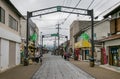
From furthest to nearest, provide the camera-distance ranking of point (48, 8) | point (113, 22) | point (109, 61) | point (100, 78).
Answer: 1. point (48, 8)
2. point (109, 61)
3. point (113, 22)
4. point (100, 78)

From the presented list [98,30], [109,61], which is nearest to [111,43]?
[109,61]

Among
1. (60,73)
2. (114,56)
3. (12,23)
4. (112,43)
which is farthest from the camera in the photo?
(12,23)

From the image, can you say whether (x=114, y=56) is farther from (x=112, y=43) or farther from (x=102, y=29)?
(x=102, y=29)

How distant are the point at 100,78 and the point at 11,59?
15.8 meters

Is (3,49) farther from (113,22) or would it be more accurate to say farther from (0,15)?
(113,22)

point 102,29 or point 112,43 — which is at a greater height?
point 102,29

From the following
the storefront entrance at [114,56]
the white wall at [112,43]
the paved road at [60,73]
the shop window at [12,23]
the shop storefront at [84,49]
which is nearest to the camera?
the paved road at [60,73]

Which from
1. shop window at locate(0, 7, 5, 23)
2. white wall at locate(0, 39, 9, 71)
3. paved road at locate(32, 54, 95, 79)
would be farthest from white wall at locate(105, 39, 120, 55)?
shop window at locate(0, 7, 5, 23)

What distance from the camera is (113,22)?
31.8 m

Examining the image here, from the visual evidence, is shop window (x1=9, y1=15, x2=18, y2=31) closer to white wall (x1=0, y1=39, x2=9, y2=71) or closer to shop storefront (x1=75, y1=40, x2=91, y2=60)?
white wall (x1=0, y1=39, x2=9, y2=71)

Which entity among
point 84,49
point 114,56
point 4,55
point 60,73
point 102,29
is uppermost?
point 102,29

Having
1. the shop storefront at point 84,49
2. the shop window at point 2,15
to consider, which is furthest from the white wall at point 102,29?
the shop window at point 2,15

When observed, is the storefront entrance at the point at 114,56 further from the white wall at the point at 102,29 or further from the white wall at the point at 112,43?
the white wall at the point at 102,29

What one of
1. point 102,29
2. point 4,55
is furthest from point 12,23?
point 102,29
